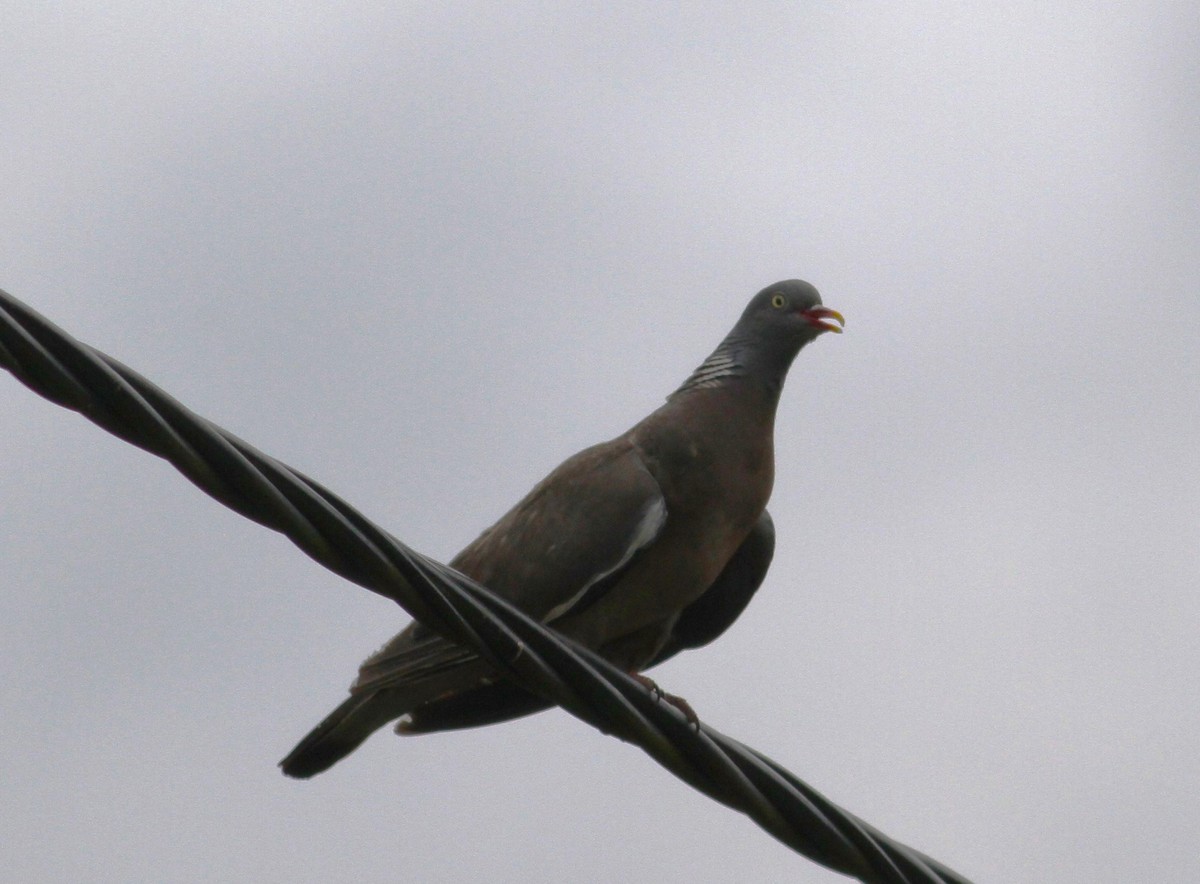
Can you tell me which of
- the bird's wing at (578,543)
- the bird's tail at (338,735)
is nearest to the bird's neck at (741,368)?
the bird's wing at (578,543)

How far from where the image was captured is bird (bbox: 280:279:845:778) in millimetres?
5023

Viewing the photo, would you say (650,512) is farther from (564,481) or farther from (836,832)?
(836,832)

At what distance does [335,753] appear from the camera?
5.03 m

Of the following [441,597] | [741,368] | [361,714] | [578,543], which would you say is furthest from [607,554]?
[441,597]

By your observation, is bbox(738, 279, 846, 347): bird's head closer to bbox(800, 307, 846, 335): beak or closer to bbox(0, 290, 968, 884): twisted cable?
bbox(800, 307, 846, 335): beak

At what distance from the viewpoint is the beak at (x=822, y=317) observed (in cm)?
620

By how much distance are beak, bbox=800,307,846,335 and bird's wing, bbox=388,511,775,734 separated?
0.73 m

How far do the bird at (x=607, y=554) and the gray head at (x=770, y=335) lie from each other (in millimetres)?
71

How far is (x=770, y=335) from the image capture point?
6.13 metres

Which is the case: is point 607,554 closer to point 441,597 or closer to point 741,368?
point 741,368

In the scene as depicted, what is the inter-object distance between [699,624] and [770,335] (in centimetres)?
106

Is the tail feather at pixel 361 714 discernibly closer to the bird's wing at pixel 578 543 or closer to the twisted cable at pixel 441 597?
the bird's wing at pixel 578 543

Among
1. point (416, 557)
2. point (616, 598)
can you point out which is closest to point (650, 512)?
point (616, 598)

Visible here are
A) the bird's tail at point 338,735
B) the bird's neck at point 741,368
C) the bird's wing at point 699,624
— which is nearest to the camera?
the bird's tail at point 338,735
